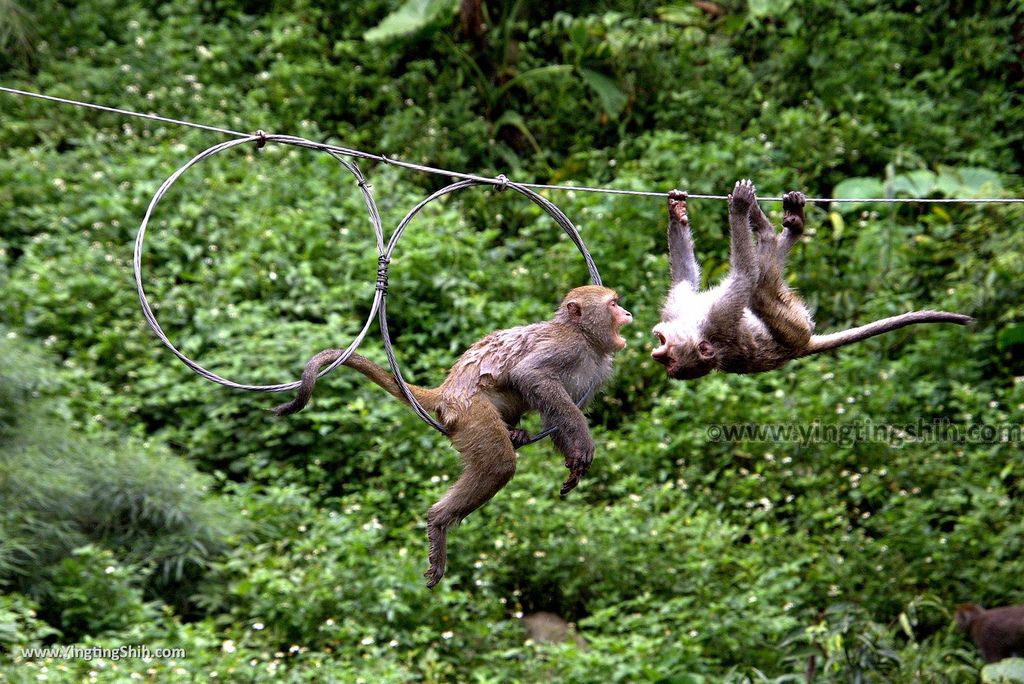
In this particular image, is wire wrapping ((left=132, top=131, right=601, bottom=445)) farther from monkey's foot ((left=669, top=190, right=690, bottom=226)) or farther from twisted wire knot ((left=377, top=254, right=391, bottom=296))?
monkey's foot ((left=669, top=190, right=690, bottom=226))

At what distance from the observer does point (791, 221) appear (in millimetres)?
4527

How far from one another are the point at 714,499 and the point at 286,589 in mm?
2829

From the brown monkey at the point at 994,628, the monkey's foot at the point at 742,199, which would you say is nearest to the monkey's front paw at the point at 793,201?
the monkey's foot at the point at 742,199

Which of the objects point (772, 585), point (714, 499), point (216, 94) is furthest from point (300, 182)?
point (772, 585)

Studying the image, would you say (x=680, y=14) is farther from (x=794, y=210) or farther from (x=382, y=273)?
(x=382, y=273)

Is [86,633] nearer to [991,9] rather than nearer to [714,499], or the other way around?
[714,499]

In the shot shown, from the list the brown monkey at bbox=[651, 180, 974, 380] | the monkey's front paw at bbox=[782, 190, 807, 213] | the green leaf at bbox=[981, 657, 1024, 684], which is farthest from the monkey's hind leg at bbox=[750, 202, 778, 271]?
the green leaf at bbox=[981, 657, 1024, 684]

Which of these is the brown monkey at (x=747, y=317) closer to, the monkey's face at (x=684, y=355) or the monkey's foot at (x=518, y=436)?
the monkey's face at (x=684, y=355)

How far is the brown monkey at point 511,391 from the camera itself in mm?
3828

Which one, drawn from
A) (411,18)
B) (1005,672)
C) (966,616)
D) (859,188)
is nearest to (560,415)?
(1005,672)

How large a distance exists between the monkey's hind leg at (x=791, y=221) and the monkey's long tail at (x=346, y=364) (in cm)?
141

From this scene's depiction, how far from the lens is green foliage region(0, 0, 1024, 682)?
685cm

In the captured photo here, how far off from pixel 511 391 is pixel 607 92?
6.87 metres

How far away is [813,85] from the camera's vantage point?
10.8 m
